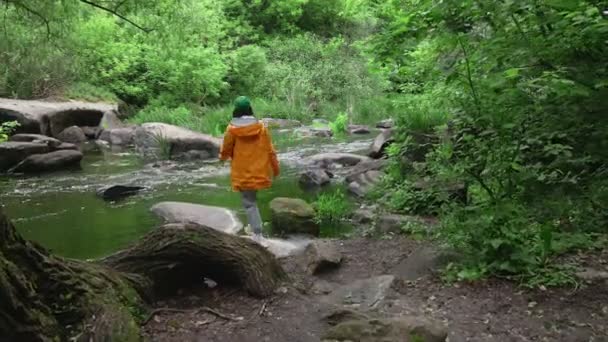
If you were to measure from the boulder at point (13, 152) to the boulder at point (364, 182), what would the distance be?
7567mm

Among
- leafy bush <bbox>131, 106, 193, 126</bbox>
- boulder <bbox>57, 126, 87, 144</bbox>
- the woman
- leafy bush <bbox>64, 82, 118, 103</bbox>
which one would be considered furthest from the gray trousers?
leafy bush <bbox>64, 82, 118, 103</bbox>

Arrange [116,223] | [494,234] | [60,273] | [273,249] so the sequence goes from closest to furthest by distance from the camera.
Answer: [60,273] < [494,234] < [273,249] < [116,223]

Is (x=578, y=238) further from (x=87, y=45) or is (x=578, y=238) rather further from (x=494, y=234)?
(x=87, y=45)

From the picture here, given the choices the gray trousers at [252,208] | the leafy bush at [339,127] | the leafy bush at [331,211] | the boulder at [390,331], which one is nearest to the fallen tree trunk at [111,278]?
the boulder at [390,331]

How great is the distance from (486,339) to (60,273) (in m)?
2.75

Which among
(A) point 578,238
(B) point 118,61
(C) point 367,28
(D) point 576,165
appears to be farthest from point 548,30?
(C) point 367,28

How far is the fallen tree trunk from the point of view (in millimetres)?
3236

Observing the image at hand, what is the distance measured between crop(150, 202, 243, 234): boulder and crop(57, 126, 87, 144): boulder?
9876 millimetres

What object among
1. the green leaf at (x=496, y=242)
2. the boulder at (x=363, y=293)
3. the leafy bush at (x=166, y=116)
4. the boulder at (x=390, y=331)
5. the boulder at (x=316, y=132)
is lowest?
the boulder at (x=316, y=132)

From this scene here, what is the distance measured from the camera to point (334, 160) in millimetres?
13188

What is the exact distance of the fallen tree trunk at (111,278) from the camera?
3236 millimetres

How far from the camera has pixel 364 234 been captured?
290 inches

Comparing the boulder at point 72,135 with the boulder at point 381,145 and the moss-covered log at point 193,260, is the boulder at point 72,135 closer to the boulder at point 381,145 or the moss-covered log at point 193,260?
the boulder at point 381,145

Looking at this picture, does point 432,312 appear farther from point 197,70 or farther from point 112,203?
point 197,70
